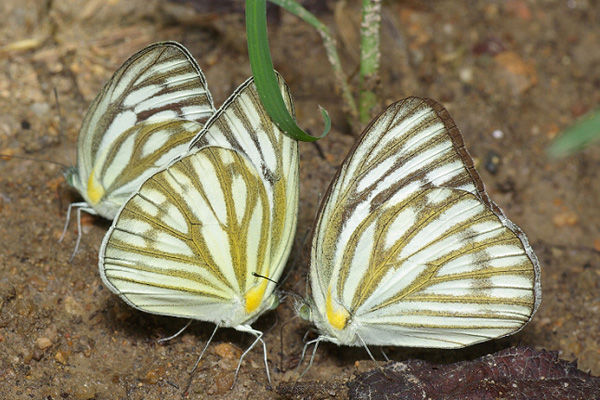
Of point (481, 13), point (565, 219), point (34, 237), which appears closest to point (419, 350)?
point (565, 219)

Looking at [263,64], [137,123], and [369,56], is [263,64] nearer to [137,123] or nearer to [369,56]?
[137,123]

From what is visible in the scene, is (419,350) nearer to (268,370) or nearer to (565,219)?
(268,370)

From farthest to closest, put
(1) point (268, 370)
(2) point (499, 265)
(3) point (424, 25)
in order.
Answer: (3) point (424, 25), (1) point (268, 370), (2) point (499, 265)

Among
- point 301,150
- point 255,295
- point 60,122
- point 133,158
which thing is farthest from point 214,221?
point 60,122

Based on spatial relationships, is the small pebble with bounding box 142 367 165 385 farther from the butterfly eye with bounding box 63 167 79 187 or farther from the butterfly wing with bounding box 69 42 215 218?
the butterfly eye with bounding box 63 167 79 187

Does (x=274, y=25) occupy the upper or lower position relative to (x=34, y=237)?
upper

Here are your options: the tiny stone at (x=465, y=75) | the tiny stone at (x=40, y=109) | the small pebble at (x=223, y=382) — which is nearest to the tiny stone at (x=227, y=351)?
the small pebble at (x=223, y=382)

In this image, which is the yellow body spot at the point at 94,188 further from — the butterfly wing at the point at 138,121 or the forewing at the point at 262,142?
the forewing at the point at 262,142
